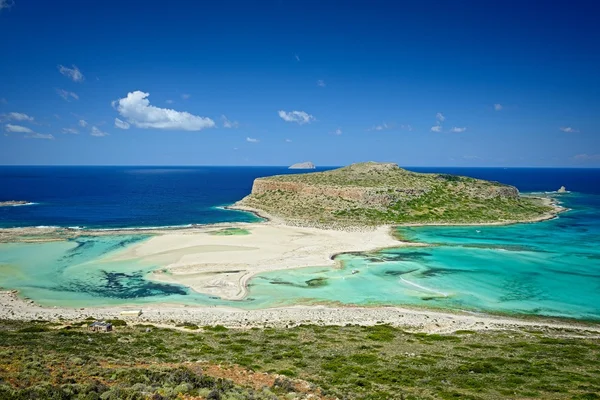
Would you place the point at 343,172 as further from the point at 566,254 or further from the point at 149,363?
the point at 149,363

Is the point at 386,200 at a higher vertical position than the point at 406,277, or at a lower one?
higher

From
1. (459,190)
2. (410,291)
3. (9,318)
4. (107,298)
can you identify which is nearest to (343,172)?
(459,190)

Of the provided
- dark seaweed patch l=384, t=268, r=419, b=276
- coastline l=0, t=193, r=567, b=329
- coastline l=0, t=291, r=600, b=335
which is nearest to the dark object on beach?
coastline l=0, t=291, r=600, b=335

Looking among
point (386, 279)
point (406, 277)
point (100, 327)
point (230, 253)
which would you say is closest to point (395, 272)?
point (406, 277)

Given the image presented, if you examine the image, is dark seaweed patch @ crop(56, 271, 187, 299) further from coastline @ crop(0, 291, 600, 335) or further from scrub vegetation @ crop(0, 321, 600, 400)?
scrub vegetation @ crop(0, 321, 600, 400)

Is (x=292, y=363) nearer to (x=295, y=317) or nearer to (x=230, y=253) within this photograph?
(x=295, y=317)

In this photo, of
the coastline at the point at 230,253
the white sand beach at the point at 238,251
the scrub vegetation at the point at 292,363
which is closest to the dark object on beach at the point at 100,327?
Answer: the scrub vegetation at the point at 292,363
